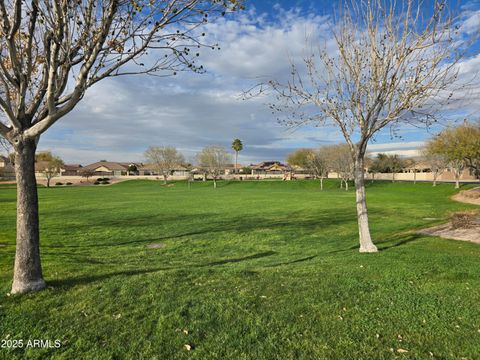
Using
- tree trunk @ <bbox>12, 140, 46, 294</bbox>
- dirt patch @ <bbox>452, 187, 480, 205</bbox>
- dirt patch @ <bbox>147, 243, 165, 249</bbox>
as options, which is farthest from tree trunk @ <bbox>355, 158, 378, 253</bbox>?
dirt patch @ <bbox>452, 187, 480, 205</bbox>

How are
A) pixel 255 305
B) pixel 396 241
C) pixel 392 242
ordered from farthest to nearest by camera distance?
pixel 396 241 < pixel 392 242 < pixel 255 305

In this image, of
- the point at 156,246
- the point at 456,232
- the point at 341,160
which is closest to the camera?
the point at 156,246

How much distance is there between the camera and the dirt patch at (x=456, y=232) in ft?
36.4

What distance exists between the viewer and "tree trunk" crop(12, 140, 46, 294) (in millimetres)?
5133

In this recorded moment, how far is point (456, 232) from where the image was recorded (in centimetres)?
1220

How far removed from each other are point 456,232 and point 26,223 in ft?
47.0

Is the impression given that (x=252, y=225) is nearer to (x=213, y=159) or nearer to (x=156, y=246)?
(x=156, y=246)

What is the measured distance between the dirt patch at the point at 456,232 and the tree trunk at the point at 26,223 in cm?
1277

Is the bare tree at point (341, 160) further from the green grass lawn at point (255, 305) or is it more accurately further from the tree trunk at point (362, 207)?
the green grass lawn at point (255, 305)

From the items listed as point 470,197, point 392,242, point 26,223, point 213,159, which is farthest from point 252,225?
point 213,159

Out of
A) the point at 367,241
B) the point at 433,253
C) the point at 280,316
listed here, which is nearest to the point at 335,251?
the point at 367,241

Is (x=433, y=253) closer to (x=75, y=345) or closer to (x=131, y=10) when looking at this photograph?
(x=75, y=345)

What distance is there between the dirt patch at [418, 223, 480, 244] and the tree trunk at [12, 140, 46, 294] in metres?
12.8

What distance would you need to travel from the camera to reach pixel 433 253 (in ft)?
28.0
